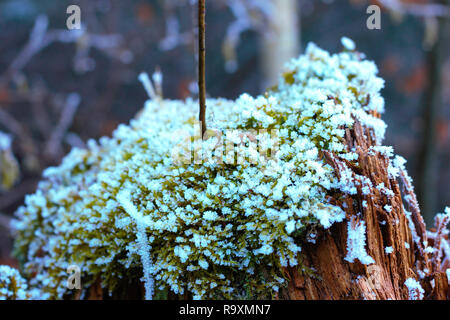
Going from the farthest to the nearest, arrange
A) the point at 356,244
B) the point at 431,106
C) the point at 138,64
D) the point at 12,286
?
the point at 138,64 → the point at 431,106 → the point at 12,286 → the point at 356,244

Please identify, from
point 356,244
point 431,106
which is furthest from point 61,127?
point 431,106

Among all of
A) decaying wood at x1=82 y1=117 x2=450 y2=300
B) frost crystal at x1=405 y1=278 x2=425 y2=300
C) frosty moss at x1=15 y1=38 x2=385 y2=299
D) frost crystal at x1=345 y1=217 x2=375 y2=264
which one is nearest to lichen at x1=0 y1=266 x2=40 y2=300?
frosty moss at x1=15 y1=38 x2=385 y2=299

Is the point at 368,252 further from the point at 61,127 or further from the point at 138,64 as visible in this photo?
the point at 138,64

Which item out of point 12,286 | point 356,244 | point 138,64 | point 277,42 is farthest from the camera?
point 138,64

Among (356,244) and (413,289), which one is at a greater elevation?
(356,244)

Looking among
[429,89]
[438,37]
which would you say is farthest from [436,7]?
[429,89]

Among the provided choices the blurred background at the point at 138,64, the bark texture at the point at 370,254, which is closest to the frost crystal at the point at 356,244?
the bark texture at the point at 370,254

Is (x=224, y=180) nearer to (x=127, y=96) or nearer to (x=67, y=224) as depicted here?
(x=67, y=224)

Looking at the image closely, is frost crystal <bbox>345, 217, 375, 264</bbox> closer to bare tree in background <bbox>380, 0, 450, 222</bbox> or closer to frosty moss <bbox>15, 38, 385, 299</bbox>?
frosty moss <bbox>15, 38, 385, 299</bbox>
